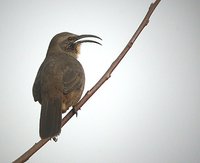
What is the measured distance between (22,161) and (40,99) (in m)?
1.88

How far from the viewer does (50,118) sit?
3.40 m

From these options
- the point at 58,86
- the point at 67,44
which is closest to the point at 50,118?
the point at 58,86

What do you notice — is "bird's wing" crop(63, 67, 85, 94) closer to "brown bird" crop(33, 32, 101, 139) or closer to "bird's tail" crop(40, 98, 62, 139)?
"brown bird" crop(33, 32, 101, 139)

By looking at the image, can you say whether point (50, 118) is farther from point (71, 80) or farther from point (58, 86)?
point (71, 80)

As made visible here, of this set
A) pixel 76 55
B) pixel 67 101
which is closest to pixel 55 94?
pixel 67 101

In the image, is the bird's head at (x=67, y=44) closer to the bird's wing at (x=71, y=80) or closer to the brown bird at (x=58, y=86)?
the brown bird at (x=58, y=86)

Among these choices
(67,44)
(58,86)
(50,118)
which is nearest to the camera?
(50,118)

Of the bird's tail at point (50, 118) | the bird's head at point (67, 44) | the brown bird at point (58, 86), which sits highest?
the bird's head at point (67, 44)

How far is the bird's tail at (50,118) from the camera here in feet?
10.3

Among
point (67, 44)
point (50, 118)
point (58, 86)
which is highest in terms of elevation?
point (67, 44)

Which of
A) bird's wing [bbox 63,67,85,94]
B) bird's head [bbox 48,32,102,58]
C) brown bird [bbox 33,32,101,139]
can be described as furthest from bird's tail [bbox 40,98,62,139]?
bird's head [bbox 48,32,102,58]

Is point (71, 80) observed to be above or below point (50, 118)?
above

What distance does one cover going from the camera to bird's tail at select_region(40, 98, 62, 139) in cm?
313

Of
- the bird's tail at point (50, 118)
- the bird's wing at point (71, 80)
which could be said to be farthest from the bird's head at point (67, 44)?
the bird's tail at point (50, 118)
